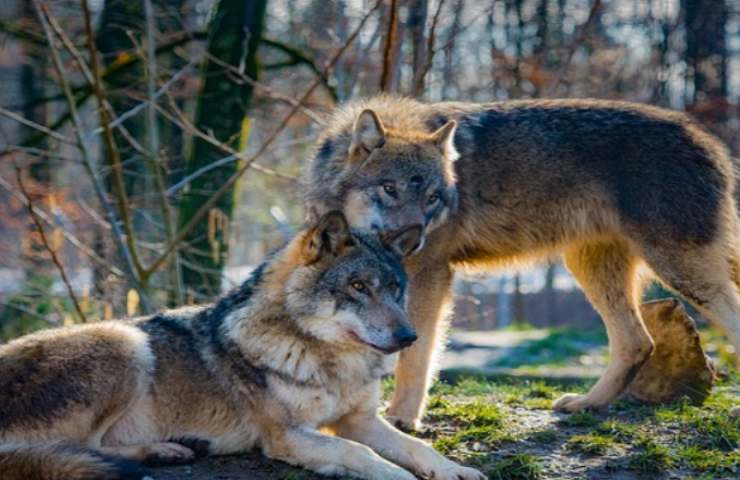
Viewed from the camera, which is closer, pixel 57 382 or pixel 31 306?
pixel 57 382

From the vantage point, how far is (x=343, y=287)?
15.8ft

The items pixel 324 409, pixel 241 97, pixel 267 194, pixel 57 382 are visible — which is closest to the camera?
pixel 57 382

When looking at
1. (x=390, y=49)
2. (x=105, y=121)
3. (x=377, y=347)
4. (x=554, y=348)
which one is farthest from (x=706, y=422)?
(x=554, y=348)

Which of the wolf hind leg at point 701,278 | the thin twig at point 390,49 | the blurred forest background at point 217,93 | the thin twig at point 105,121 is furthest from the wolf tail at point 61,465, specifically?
the thin twig at point 390,49

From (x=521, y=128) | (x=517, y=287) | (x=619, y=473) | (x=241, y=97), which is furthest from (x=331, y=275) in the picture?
(x=517, y=287)

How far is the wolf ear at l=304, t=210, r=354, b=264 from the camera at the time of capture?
4.84 meters

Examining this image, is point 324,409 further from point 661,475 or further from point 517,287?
point 517,287

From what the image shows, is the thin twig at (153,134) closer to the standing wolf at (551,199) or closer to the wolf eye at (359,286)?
the standing wolf at (551,199)

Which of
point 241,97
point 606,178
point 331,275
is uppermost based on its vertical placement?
point 241,97

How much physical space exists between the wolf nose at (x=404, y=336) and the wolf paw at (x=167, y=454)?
1178 millimetres

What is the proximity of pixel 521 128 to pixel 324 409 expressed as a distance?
246 cm

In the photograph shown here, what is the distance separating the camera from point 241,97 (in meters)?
10.7

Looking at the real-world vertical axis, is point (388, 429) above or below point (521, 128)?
below

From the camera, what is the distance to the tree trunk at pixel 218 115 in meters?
10.3
